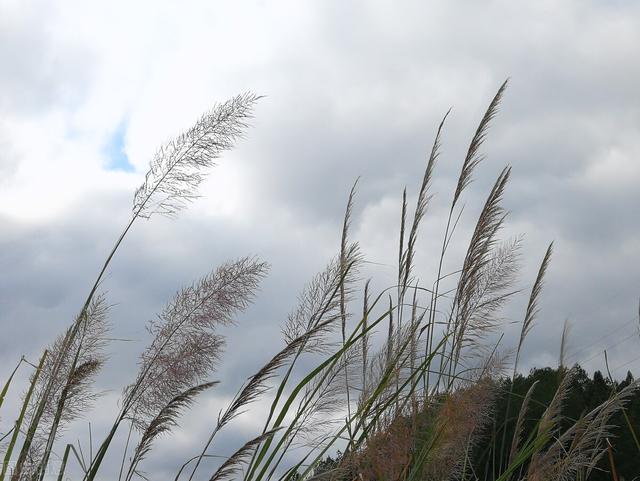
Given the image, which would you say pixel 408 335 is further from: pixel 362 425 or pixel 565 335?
pixel 565 335

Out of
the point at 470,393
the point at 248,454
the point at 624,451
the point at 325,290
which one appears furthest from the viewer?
the point at 624,451

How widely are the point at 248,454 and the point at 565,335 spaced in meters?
1.93

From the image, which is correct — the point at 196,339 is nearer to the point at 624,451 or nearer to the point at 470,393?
the point at 470,393

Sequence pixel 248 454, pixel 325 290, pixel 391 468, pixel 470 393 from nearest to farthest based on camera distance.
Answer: pixel 248 454, pixel 391 468, pixel 325 290, pixel 470 393

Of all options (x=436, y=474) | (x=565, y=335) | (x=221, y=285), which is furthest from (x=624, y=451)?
(x=221, y=285)

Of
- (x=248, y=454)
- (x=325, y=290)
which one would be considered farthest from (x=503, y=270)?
(x=248, y=454)

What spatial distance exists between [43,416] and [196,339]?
581 mm

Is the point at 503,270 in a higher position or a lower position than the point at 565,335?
higher

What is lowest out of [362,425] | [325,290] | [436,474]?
[436,474]

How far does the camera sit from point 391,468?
2.36 meters

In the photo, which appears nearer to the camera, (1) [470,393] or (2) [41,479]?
(2) [41,479]

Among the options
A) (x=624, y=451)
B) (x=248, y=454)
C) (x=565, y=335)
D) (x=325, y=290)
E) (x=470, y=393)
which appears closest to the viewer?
(x=248, y=454)

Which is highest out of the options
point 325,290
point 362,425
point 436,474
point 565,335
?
point 325,290

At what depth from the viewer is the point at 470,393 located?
2742 mm
